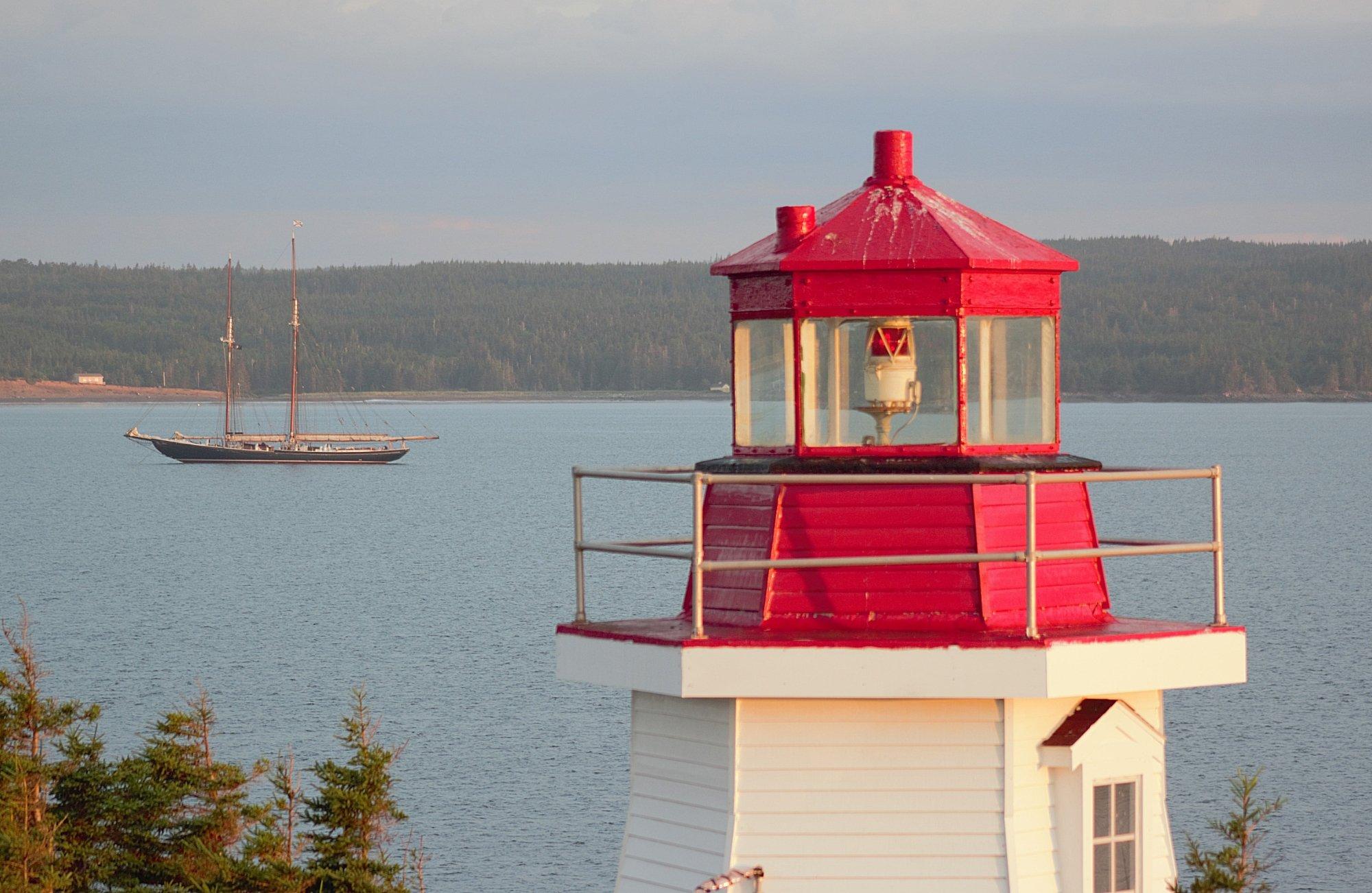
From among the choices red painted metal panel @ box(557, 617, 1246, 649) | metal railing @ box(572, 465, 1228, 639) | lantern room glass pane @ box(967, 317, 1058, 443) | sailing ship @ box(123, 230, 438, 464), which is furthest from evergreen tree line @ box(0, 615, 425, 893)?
sailing ship @ box(123, 230, 438, 464)

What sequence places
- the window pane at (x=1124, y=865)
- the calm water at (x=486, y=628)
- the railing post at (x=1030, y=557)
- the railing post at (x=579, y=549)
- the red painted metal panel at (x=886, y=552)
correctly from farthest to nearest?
the calm water at (x=486, y=628), the railing post at (x=579, y=549), the window pane at (x=1124, y=865), the red painted metal panel at (x=886, y=552), the railing post at (x=1030, y=557)

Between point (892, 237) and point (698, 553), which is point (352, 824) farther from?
point (892, 237)

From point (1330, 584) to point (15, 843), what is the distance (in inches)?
2094

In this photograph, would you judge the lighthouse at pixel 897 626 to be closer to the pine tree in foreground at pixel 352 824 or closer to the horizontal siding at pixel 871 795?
the horizontal siding at pixel 871 795

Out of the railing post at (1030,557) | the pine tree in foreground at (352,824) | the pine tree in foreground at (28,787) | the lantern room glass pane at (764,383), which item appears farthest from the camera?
the pine tree in foreground at (352,824)

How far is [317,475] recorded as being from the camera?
420ft

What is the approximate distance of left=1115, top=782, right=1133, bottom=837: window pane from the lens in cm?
739

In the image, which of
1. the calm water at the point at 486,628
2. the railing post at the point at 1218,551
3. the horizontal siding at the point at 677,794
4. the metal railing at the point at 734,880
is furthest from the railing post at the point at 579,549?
the calm water at the point at 486,628

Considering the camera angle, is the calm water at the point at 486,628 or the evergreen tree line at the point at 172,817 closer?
the evergreen tree line at the point at 172,817

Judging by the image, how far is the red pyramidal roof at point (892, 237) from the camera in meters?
7.30

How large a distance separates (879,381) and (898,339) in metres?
0.18

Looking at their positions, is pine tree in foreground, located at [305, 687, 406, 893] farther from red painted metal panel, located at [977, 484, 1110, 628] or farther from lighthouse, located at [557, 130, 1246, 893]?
red painted metal panel, located at [977, 484, 1110, 628]

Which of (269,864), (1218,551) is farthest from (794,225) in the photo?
(269,864)

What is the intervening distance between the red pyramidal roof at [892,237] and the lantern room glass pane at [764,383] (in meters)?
0.25
